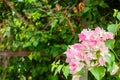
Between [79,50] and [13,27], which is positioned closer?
[79,50]

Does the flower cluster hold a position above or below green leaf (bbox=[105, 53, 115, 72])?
above

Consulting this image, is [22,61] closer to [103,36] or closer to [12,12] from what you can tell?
[12,12]

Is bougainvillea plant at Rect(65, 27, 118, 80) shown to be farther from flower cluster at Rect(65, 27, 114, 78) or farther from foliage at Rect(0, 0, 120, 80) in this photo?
foliage at Rect(0, 0, 120, 80)

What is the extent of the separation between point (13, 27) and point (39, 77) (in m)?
0.47

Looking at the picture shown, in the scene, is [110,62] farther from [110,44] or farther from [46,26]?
[46,26]

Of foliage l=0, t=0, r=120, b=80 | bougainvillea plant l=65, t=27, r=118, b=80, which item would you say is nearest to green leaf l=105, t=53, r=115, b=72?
bougainvillea plant l=65, t=27, r=118, b=80

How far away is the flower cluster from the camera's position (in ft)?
5.18

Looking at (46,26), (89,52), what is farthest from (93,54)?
(46,26)

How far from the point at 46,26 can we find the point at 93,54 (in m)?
1.25

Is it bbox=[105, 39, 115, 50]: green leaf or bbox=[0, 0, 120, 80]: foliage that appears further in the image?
bbox=[0, 0, 120, 80]: foliage

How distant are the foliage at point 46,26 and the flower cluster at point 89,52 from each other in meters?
0.90

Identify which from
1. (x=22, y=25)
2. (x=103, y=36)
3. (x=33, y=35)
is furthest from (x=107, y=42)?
(x=22, y=25)

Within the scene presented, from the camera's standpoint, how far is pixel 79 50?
1.60m

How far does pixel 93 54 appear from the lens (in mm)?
1588
